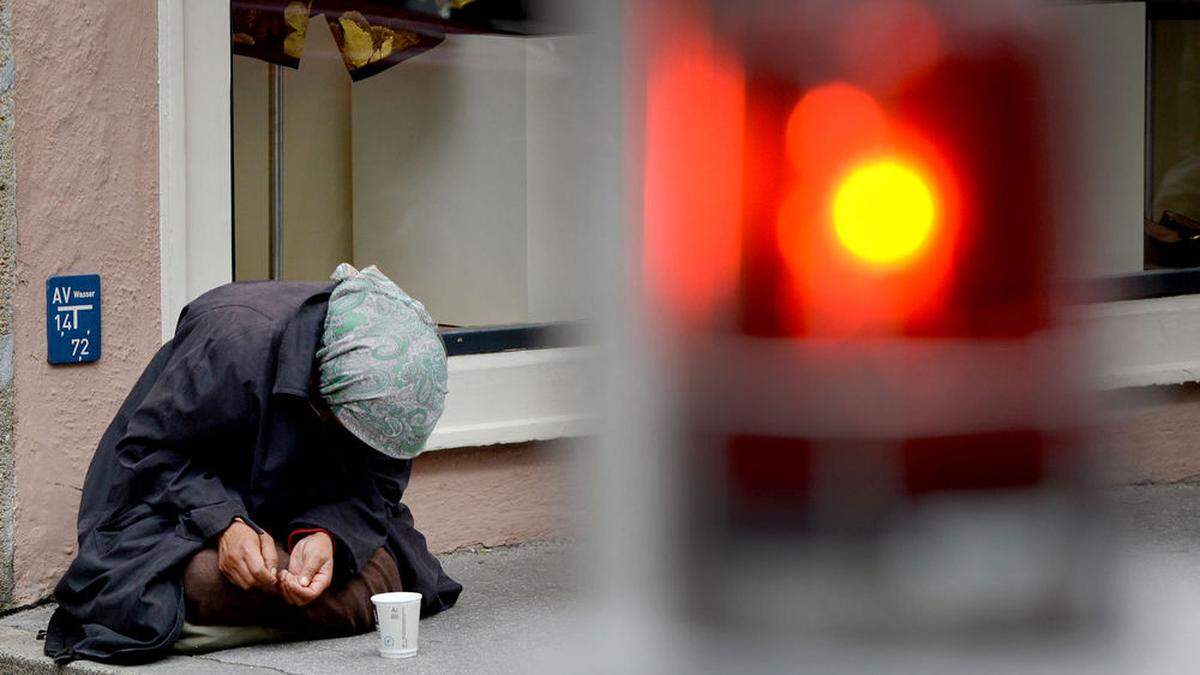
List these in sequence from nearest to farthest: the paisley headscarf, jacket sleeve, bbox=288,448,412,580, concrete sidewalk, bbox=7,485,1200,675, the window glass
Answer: concrete sidewalk, bbox=7,485,1200,675 < the paisley headscarf < jacket sleeve, bbox=288,448,412,580 < the window glass

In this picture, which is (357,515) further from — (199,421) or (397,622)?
(199,421)

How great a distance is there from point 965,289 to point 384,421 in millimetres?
1656

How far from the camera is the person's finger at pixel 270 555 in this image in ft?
12.2

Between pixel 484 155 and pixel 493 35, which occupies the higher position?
pixel 493 35

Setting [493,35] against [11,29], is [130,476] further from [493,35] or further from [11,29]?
[493,35]

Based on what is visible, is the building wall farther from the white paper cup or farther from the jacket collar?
the white paper cup

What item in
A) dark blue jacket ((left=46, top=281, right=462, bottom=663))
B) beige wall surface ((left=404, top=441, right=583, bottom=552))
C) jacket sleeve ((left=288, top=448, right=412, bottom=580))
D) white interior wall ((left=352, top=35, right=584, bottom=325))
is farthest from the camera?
white interior wall ((left=352, top=35, right=584, bottom=325))

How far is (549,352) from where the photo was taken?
5.49 meters

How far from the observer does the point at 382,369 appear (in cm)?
360

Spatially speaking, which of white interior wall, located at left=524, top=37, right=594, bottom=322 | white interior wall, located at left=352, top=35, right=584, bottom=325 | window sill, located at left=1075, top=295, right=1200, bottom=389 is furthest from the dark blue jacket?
window sill, located at left=1075, top=295, right=1200, bottom=389

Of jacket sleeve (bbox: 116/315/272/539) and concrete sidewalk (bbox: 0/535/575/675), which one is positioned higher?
jacket sleeve (bbox: 116/315/272/539)

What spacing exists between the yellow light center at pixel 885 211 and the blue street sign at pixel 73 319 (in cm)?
259

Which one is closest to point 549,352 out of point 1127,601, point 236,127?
point 236,127

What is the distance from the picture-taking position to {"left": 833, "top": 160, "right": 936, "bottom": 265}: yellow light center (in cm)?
224
